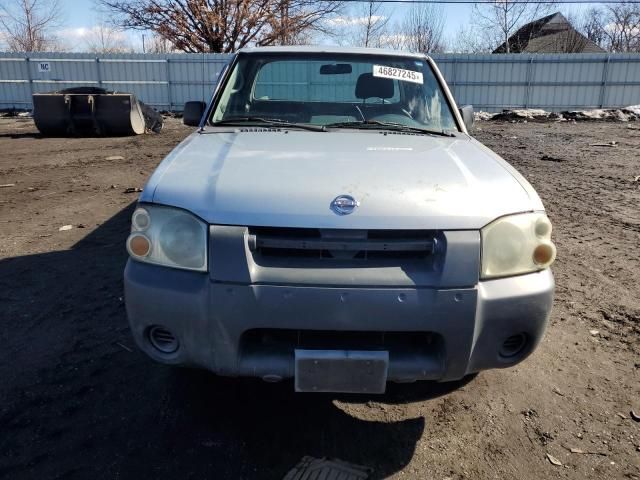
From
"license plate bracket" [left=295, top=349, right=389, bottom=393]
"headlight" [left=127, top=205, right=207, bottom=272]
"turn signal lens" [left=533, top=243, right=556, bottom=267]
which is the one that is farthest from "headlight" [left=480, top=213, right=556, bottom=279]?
"headlight" [left=127, top=205, right=207, bottom=272]

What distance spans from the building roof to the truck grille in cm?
3681

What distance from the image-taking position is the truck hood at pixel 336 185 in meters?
2.11

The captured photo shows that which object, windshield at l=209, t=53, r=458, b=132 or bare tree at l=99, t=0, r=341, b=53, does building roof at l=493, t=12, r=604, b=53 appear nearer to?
bare tree at l=99, t=0, r=341, b=53

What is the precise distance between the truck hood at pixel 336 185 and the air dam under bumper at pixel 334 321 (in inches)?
10.7

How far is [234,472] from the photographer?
2.29 m

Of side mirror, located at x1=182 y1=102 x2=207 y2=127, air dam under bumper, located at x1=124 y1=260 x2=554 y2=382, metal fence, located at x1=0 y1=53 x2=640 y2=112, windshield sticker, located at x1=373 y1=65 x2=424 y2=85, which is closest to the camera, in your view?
air dam under bumper, located at x1=124 y1=260 x2=554 y2=382

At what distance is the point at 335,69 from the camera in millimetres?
3938

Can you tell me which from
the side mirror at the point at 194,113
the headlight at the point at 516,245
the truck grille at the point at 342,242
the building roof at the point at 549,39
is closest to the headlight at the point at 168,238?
the truck grille at the point at 342,242

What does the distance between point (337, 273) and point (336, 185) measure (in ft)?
1.32

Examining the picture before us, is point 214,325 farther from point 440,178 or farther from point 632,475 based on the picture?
point 632,475

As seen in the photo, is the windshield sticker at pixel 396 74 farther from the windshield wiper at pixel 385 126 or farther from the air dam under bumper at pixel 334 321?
the air dam under bumper at pixel 334 321

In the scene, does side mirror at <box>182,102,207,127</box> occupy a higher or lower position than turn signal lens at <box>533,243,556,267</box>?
higher

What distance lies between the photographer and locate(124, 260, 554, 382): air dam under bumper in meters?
2.03

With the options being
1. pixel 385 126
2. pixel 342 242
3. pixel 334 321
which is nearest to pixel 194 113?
pixel 385 126
